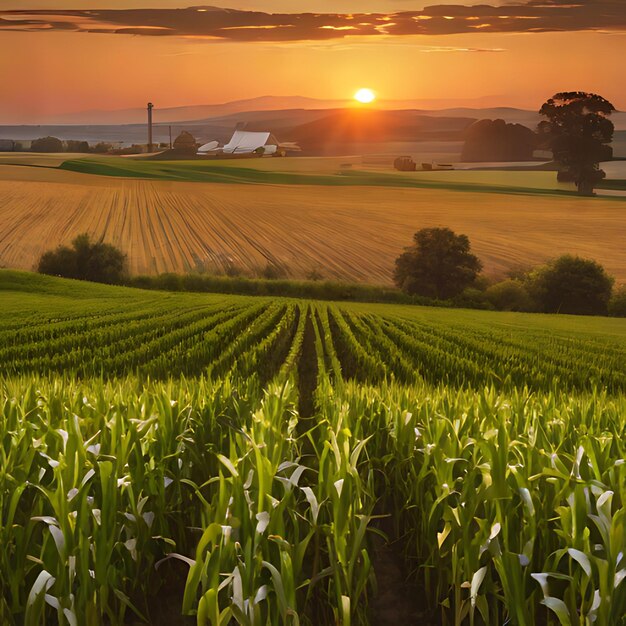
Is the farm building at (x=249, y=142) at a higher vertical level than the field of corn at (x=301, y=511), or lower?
higher

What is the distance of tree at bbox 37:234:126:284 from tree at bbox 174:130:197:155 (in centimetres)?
205

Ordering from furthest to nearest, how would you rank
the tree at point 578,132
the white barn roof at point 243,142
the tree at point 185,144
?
the tree at point 185,144
the white barn roof at point 243,142
the tree at point 578,132

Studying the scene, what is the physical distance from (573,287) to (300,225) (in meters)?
5.23

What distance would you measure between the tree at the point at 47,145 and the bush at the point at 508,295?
7.59 m

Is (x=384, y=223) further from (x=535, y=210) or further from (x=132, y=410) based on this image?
(x=132, y=410)

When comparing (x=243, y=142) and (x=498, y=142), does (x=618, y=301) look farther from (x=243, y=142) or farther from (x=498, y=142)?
(x=243, y=142)

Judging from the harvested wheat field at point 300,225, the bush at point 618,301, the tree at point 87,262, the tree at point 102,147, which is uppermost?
the tree at point 102,147

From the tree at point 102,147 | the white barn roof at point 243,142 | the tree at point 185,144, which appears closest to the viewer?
the white barn roof at point 243,142

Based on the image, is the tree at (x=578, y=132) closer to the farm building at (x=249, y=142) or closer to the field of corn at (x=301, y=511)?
the farm building at (x=249, y=142)

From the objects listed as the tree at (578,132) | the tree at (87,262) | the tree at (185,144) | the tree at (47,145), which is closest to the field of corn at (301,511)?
the tree at (578,132)

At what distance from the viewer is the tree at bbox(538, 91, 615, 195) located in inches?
510

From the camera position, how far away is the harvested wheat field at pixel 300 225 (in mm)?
14242

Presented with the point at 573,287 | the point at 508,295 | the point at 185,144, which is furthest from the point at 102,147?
the point at 573,287

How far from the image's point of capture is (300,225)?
16250mm
